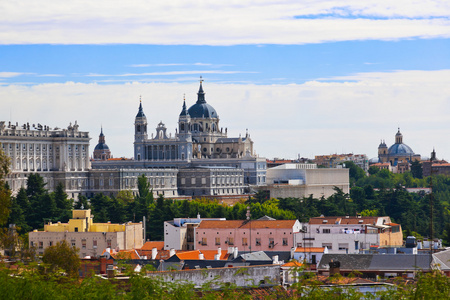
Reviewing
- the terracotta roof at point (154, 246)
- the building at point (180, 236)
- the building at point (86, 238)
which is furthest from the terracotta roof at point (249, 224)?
the building at point (86, 238)

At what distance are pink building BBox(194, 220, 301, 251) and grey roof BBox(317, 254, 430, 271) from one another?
23807mm

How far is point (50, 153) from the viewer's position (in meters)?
175

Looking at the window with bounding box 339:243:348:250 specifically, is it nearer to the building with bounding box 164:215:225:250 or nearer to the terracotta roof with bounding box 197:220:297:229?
the terracotta roof with bounding box 197:220:297:229

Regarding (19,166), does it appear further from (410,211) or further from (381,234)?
(381,234)

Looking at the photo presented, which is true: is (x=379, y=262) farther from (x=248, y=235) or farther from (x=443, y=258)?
(x=248, y=235)

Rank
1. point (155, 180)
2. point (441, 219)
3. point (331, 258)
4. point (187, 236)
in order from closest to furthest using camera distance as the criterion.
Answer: point (331, 258) → point (187, 236) → point (441, 219) → point (155, 180)

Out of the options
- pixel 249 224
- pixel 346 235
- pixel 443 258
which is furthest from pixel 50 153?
pixel 443 258

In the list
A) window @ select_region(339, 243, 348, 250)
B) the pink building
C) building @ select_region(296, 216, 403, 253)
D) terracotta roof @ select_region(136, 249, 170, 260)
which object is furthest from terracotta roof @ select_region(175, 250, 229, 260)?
the pink building

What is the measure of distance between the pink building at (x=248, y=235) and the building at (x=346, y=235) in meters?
1.37

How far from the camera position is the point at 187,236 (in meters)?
91.0

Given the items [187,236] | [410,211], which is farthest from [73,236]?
[410,211]

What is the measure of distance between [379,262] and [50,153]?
119m

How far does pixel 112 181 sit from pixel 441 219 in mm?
58774

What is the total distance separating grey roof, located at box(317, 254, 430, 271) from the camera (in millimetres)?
59625
